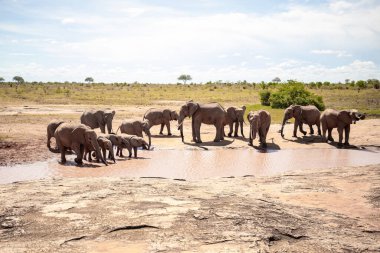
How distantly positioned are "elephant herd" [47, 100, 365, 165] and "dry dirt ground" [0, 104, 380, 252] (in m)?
4.32

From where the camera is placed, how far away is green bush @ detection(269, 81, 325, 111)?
29.3 m

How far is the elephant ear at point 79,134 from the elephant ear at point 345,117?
11594 mm

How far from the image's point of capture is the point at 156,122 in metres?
20.3

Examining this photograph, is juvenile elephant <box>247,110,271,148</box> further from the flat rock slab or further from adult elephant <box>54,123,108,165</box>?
the flat rock slab

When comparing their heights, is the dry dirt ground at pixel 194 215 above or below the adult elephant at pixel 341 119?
below

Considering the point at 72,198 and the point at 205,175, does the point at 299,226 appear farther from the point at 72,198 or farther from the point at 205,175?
the point at 205,175

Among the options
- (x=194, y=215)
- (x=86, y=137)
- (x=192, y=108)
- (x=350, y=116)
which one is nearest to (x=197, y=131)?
(x=192, y=108)

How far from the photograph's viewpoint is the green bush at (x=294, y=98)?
96.3 ft

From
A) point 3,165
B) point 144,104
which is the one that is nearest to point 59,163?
point 3,165

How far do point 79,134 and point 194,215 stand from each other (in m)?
8.02

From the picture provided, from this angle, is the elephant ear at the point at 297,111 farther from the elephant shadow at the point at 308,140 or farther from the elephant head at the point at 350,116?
the elephant head at the point at 350,116

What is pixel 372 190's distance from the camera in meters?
8.66

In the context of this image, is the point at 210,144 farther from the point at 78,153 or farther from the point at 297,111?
the point at 78,153

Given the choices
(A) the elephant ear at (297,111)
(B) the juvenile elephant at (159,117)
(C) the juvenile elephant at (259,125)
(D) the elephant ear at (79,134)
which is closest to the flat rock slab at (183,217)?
(D) the elephant ear at (79,134)
